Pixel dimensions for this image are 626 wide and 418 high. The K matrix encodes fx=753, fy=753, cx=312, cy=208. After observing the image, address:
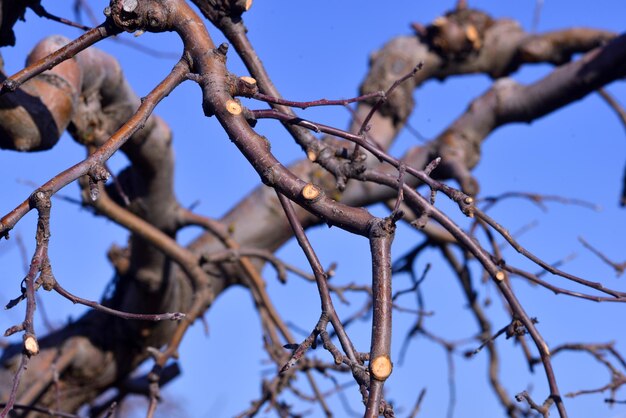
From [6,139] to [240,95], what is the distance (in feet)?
2.91

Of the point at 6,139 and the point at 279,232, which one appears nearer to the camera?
the point at 6,139

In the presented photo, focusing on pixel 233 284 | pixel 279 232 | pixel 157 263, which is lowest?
pixel 157 263

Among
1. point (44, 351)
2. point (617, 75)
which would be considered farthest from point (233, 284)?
point (617, 75)

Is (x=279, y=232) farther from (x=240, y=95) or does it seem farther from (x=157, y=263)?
(x=240, y=95)

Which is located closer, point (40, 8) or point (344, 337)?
point (344, 337)

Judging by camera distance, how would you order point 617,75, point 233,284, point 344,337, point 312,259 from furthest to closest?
1. point 233,284
2. point 617,75
3. point 312,259
4. point 344,337

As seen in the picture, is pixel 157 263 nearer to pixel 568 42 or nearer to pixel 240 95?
pixel 240 95

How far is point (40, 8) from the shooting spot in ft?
5.98

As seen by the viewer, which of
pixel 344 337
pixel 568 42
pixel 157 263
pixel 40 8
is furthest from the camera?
pixel 568 42

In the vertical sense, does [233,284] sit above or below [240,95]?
above

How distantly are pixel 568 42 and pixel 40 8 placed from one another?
8.93 feet

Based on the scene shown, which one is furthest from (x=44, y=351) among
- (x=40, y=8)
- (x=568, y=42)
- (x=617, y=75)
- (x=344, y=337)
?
(x=568, y=42)

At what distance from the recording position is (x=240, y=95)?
1301mm

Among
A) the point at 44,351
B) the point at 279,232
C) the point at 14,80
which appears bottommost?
the point at 14,80
